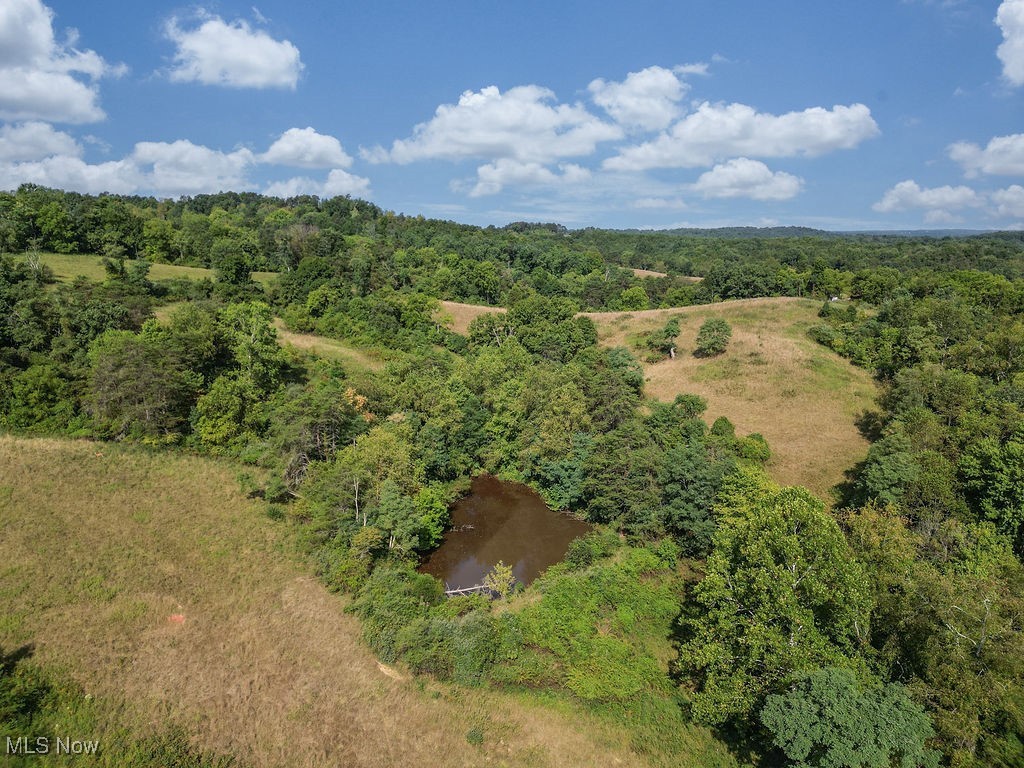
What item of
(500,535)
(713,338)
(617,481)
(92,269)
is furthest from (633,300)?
(92,269)

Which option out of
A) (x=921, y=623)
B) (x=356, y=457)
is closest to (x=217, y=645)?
(x=356, y=457)

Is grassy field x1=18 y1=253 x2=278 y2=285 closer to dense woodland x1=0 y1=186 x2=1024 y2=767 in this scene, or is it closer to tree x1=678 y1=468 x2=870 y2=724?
dense woodland x1=0 y1=186 x2=1024 y2=767

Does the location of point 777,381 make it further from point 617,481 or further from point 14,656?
point 14,656

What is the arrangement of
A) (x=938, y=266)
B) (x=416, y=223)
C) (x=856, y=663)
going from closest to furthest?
(x=856, y=663) < (x=938, y=266) < (x=416, y=223)

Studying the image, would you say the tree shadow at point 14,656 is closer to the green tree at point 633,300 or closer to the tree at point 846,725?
the tree at point 846,725

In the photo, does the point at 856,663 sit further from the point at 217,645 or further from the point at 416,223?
the point at 416,223

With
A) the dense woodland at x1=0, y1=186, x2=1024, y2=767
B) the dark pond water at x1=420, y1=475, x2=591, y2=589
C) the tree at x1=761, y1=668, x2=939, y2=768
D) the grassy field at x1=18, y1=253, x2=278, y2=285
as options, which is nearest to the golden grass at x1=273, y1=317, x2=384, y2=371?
the dense woodland at x1=0, y1=186, x2=1024, y2=767
